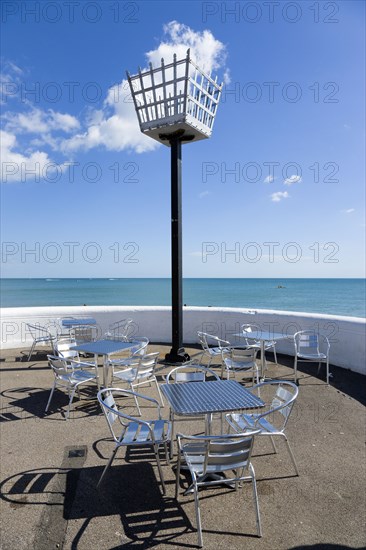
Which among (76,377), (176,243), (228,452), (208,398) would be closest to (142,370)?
(76,377)

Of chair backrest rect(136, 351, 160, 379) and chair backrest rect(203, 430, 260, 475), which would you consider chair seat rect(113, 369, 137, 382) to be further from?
chair backrest rect(203, 430, 260, 475)

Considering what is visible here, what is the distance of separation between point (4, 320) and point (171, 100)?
232 inches

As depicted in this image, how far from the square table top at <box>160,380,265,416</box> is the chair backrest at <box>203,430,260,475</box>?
0.37 meters

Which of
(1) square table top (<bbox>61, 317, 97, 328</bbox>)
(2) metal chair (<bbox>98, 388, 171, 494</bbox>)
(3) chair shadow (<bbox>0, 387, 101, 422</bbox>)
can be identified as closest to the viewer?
(2) metal chair (<bbox>98, 388, 171, 494</bbox>)

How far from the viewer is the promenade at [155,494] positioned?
2.26 m

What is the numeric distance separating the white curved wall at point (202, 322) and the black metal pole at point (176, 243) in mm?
1796

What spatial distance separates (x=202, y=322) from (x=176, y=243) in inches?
102

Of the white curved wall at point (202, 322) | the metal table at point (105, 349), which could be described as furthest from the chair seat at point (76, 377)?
the white curved wall at point (202, 322)

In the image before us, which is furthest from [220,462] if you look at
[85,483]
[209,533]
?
[85,483]

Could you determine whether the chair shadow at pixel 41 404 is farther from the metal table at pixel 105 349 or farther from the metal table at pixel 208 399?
the metal table at pixel 208 399

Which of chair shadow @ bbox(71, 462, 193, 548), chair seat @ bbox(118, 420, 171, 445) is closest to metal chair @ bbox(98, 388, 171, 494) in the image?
chair seat @ bbox(118, 420, 171, 445)

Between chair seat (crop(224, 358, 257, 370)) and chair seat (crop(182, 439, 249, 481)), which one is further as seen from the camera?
chair seat (crop(224, 358, 257, 370))

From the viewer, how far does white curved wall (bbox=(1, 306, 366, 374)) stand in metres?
6.69

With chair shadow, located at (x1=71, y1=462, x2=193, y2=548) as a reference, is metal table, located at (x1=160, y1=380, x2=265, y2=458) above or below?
above
